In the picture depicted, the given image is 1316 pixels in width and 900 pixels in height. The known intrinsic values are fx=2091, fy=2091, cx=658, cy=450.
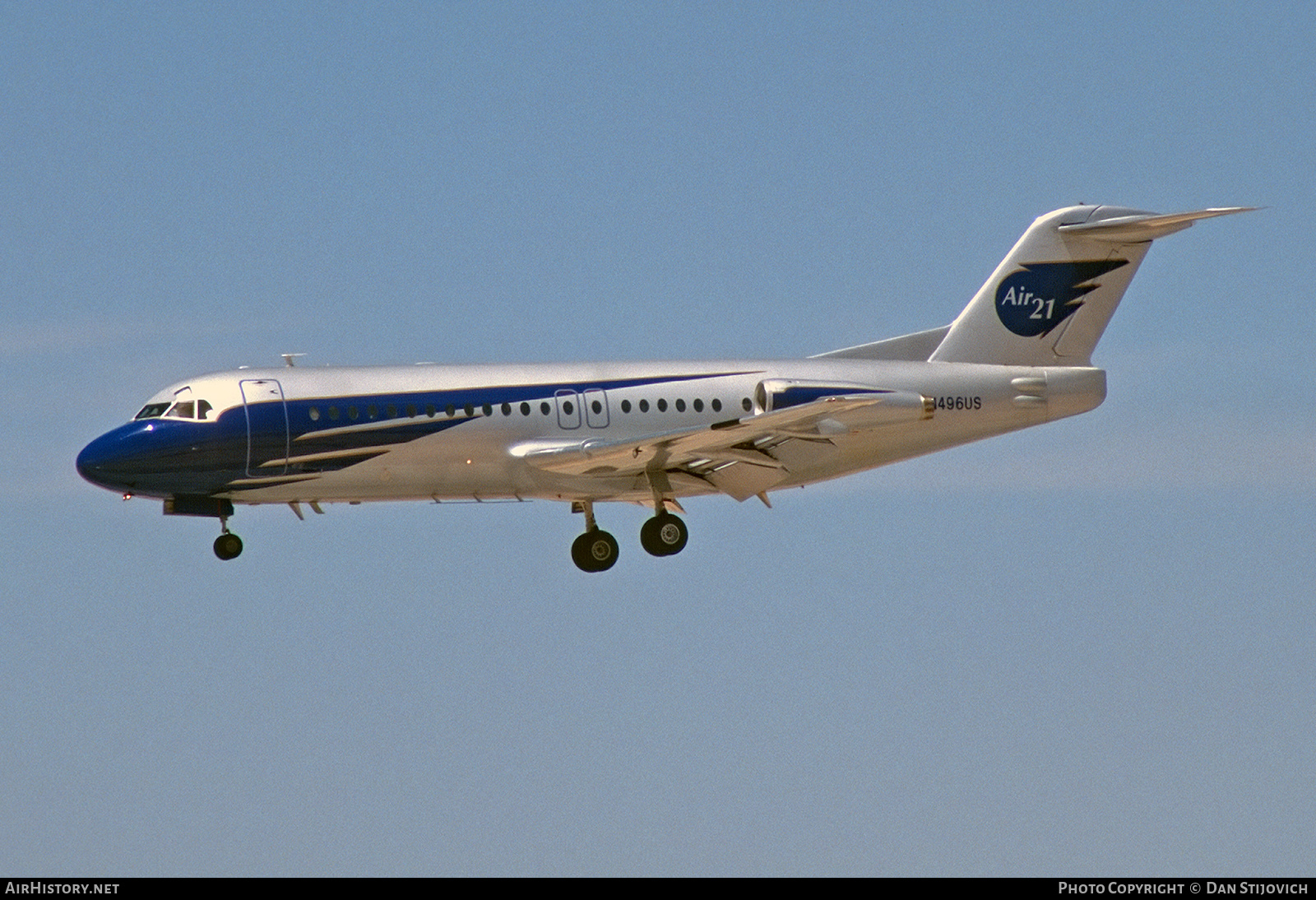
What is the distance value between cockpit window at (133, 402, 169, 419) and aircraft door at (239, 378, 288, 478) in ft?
5.65

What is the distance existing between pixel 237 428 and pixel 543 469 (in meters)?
6.37

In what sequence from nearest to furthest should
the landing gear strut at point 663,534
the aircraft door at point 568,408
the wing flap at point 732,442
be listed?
the wing flap at point 732,442 → the aircraft door at point 568,408 → the landing gear strut at point 663,534

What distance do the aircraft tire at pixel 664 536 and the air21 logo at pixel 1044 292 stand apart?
9.47m

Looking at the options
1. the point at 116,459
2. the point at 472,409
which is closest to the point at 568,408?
the point at 472,409

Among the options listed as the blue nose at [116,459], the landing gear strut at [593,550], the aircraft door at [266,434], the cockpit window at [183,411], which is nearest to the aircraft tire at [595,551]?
the landing gear strut at [593,550]

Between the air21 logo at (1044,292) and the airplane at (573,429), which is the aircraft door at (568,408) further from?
the air21 logo at (1044,292)

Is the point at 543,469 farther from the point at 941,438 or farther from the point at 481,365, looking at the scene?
the point at 941,438

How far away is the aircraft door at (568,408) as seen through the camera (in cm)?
4428

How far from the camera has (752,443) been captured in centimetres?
4416

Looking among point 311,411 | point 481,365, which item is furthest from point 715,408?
point 311,411

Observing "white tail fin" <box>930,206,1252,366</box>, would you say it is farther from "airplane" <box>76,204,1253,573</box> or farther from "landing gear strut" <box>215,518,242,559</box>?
"landing gear strut" <box>215,518,242,559</box>

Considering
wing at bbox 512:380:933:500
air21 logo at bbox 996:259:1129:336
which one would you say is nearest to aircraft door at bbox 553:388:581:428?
wing at bbox 512:380:933:500

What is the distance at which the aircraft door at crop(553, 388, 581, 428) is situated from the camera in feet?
145

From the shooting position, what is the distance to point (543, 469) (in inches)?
1731
